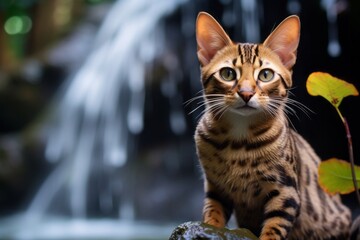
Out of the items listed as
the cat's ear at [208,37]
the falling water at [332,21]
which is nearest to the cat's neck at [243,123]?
the cat's ear at [208,37]

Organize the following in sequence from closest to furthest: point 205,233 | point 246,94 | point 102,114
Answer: point 205,233, point 246,94, point 102,114

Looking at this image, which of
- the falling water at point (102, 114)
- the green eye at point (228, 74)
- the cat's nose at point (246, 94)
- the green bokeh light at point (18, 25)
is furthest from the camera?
the green bokeh light at point (18, 25)

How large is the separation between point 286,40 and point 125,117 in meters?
4.52

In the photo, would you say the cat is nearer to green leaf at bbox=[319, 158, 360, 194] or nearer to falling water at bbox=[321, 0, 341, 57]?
green leaf at bbox=[319, 158, 360, 194]

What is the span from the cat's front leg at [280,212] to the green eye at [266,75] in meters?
0.40

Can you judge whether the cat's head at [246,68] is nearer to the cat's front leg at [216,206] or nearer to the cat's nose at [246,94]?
the cat's nose at [246,94]

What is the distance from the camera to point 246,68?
1882 millimetres

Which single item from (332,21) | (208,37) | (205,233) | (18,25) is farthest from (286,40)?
(18,25)

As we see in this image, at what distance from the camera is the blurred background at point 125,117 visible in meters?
5.10

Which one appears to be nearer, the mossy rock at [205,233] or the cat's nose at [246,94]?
the mossy rock at [205,233]

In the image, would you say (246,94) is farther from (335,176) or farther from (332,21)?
(332,21)

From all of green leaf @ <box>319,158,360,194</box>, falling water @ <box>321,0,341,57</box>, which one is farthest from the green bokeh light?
green leaf @ <box>319,158,360,194</box>

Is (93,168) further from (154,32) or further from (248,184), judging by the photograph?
(248,184)

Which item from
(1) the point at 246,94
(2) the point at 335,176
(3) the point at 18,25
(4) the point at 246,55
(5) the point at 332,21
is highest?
(3) the point at 18,25
